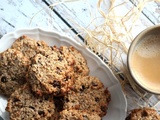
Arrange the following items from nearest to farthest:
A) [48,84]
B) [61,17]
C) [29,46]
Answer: [48,84], [29,46], [61,17]

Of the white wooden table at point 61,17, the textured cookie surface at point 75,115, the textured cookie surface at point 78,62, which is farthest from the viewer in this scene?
the white wooden table at point 61,17

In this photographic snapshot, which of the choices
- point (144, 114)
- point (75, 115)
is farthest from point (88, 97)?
point (144, 114)

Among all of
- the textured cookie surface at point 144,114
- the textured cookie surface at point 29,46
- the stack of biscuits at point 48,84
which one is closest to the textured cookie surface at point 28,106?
the stack of biscuits at point 48,84

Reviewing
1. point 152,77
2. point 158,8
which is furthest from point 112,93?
point 158,8

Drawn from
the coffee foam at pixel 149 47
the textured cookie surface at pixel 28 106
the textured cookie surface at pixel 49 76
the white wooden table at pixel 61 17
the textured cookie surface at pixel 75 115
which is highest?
the white wooden table at pixel 61 17

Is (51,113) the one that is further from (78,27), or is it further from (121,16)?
(121,16)

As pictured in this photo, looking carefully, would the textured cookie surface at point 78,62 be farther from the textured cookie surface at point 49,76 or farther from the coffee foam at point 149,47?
the coffee foam at point 149,47

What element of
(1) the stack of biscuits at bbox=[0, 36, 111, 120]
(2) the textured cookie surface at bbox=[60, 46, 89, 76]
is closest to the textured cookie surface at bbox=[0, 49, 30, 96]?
(1) the stack of biscuits at bbox=[0, 36, 111, 120]

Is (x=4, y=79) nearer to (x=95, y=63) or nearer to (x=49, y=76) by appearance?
(x=49, y=76)
